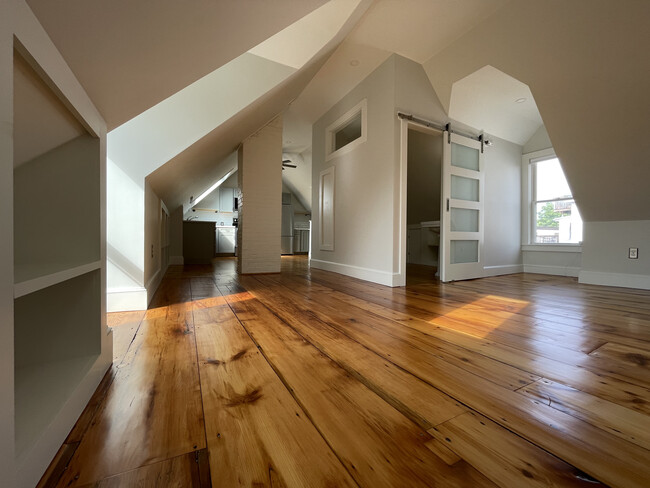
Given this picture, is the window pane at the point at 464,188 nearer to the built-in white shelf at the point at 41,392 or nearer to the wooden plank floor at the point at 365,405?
the wooden plank floor at the point at 365,405

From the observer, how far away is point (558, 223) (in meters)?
3.92

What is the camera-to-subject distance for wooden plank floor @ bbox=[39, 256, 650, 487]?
1.68ft

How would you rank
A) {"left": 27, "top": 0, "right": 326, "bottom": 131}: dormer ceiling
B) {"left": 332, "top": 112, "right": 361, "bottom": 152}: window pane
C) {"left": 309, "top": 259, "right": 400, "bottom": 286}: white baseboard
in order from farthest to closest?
{"left": 332, "top": 112, "right": 361, "bottom": 152}: window pane → {"left": 309, "top": 259, "right": 400, "bottom": 286}: white baseboard → {"left": 27, "top": 0, "right": 326, "bottom": 131}: dormer ceiling

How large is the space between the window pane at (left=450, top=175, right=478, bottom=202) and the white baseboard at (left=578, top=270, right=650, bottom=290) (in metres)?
1.54

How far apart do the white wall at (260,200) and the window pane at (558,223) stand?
12.8 feet

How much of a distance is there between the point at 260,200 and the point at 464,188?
2580 mm

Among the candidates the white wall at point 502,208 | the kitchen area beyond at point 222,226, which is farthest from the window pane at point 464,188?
the kitchen area beyond at point 222,226

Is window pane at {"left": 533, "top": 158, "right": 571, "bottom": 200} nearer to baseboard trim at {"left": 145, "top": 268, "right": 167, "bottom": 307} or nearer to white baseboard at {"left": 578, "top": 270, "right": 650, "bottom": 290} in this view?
white baseboard at {"left": 578, "top": 270, "right": 650, "bottom": 290}

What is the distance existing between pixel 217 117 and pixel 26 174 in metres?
1.29

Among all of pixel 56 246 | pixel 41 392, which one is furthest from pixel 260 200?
pixel 41 392

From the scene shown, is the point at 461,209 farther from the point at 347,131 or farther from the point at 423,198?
the point at 347,131

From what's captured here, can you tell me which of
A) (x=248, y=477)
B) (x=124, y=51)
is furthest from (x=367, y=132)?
(x=248, y=477)

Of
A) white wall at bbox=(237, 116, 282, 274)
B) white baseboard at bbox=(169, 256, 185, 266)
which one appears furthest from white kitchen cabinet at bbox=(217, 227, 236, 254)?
white wall at bbox=(237, 116, 282, 274)

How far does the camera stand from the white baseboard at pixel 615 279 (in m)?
2.86
